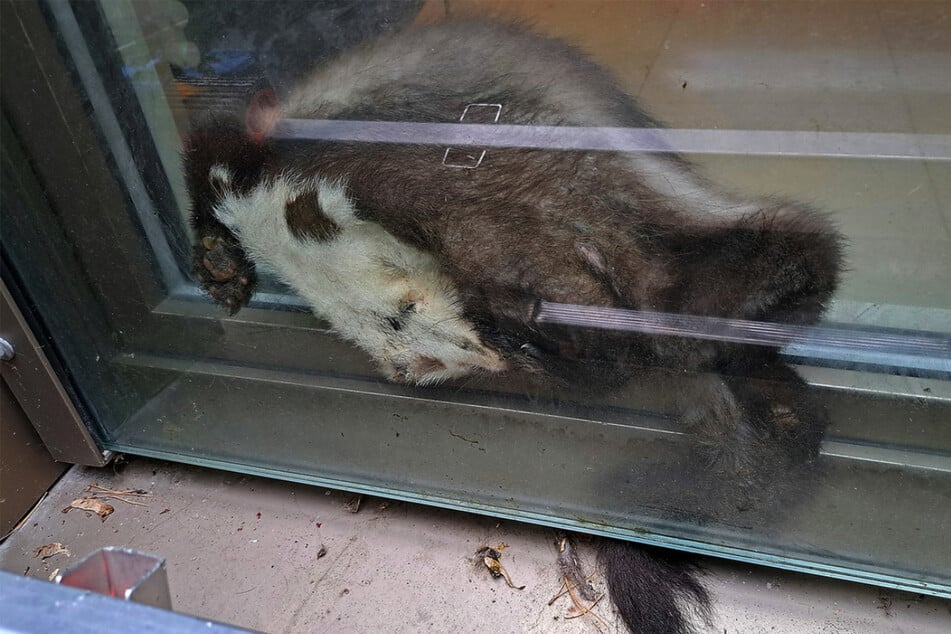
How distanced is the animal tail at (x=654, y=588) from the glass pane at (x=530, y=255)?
67 mm

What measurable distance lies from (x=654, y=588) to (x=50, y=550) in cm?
166

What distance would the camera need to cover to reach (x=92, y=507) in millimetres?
2025

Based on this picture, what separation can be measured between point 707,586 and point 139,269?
1.87 metres

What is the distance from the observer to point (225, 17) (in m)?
1.79

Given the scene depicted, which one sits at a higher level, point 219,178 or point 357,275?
point 219,178

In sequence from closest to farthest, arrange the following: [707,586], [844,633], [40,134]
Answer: [844,633] < [707,586] < [40,134]

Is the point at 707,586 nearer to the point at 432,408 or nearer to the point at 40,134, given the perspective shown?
the point at 432,408

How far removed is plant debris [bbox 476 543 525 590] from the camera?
1745mm

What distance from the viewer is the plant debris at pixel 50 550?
188cm

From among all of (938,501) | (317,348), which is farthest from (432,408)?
(938,501)

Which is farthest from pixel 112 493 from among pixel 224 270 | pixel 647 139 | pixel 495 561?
pixel 647 139

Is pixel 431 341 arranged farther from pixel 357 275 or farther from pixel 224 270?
pixel 224 270

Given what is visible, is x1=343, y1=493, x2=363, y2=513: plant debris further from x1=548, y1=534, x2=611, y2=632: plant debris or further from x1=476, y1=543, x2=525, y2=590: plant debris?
x1=548, y1=534, x2=611, y2=632: plant debris

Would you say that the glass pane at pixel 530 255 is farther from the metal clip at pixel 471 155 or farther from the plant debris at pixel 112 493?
the plant debris at pixel 112 493
